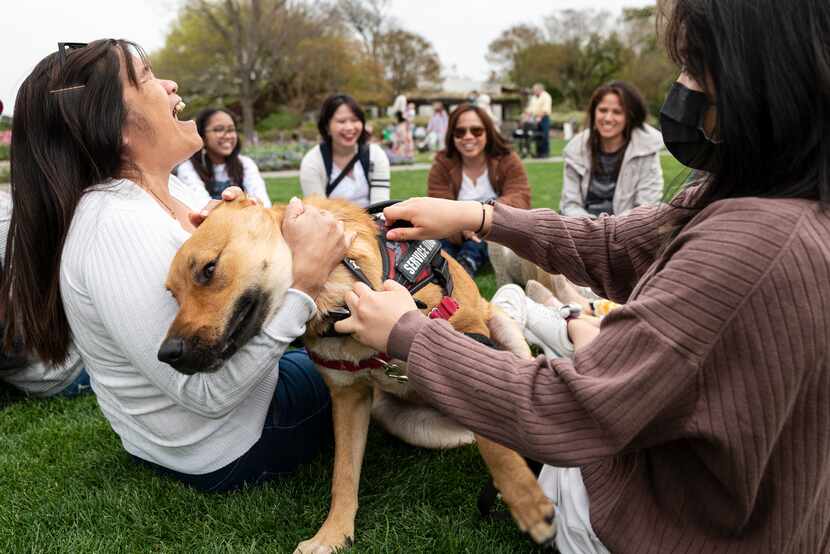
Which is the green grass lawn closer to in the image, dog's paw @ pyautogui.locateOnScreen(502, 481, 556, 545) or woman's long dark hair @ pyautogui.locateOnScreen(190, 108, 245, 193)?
dog's paw @ pyautogui.locateOnScreen(502, 481, 556, 545)

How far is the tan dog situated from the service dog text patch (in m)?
0.07

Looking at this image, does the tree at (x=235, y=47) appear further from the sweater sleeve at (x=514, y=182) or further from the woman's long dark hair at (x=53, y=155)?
the woman's long dark hair at (x=53, y=155)

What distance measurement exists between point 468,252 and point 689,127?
429cm

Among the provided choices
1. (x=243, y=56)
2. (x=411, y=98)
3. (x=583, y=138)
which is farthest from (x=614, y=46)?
(x=583, y=138)

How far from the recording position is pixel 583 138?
5.91 meters

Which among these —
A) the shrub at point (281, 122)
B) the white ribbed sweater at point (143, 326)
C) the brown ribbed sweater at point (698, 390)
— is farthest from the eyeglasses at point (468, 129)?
the shrub at point (281, 122)

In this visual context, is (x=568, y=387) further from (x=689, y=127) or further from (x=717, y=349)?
(x=689, y=127)

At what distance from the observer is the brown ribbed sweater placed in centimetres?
118

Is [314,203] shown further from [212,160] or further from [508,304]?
[212,160]

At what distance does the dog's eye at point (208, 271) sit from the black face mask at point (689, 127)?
1314mm

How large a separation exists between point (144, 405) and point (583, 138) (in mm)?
4761

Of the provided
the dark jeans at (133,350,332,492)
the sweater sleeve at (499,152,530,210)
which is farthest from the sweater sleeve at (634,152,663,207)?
the dark jeans at (133,350,332,492)

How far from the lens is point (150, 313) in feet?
6.46

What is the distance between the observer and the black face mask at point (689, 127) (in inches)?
54.9
